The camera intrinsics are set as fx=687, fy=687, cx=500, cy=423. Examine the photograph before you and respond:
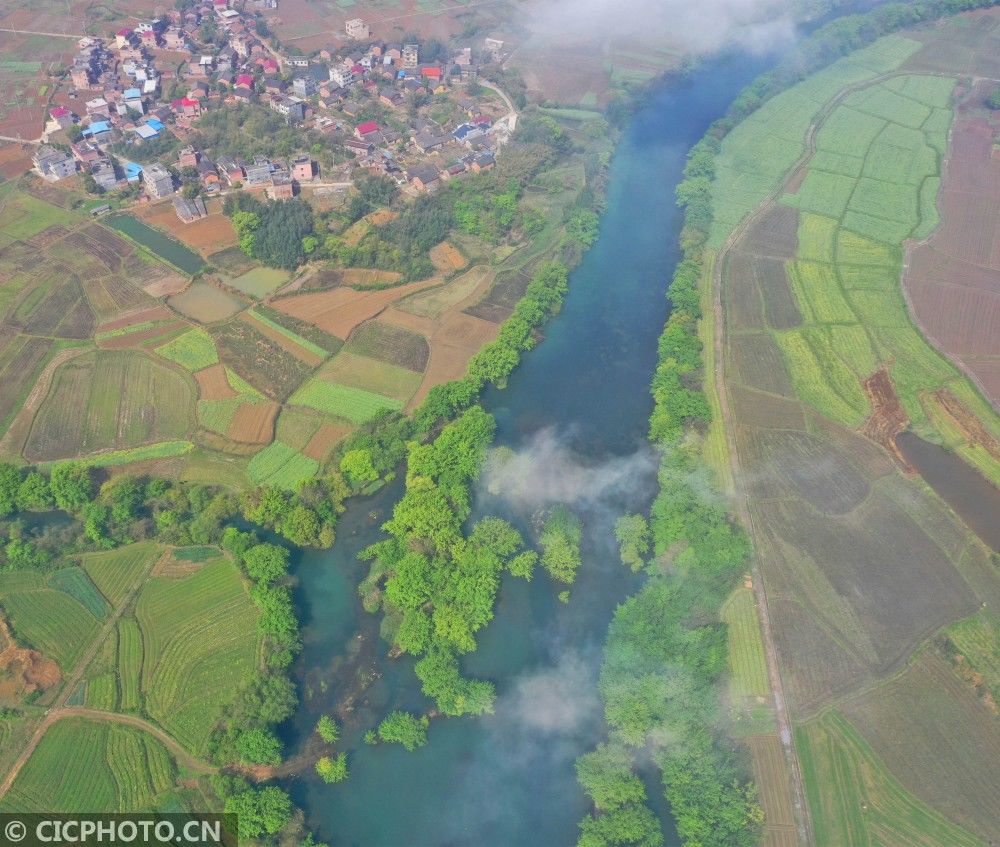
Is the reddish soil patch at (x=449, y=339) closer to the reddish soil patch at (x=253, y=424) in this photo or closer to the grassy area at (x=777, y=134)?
the reddish soil patch at (x=253, y=424)

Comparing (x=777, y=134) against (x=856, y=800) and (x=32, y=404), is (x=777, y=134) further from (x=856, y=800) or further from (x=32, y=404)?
(x=32, y=404)

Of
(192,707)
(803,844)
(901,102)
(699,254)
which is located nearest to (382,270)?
(699,254)

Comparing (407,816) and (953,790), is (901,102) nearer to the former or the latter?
(953,790)

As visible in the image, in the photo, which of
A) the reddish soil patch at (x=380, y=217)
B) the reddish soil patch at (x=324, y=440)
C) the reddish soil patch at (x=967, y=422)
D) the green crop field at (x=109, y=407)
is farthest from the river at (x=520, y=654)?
the reddish soil patch at (x=967, y=422)

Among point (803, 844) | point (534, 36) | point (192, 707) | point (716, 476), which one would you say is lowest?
point (192, 707)

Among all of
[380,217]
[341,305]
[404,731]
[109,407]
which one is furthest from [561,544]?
[380,217]

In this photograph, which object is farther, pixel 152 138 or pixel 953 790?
pixel 152 138
